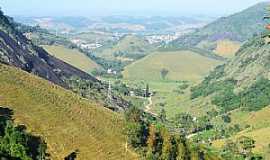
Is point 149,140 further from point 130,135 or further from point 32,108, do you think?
point 32,108

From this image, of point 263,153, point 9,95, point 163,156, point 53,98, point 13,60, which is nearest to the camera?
point 163,156

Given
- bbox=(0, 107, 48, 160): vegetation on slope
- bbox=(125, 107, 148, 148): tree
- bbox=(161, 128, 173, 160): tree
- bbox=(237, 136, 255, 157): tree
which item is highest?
bbox=(0, 107, 48, 160): vegetation on slope

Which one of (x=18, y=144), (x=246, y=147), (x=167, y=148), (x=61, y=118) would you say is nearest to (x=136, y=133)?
(x=167, y=148)

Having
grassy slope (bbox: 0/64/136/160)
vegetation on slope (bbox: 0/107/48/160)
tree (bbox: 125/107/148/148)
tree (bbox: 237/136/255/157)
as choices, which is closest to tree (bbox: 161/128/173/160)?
tree (bbox: 125/107/148/148)

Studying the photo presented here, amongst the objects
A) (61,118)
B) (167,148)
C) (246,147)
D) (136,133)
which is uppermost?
(61,118)

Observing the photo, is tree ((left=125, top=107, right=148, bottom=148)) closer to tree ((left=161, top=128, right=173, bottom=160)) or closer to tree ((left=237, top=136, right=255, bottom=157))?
tree ((left=161, top=128, right=173, bottom=160))

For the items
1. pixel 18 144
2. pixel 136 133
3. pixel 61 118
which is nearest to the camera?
pixel 18 144

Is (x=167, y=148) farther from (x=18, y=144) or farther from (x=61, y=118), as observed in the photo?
(x=18, y=144)

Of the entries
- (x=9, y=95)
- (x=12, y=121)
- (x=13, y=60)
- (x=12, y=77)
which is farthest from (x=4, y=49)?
(x=12, y=121)
